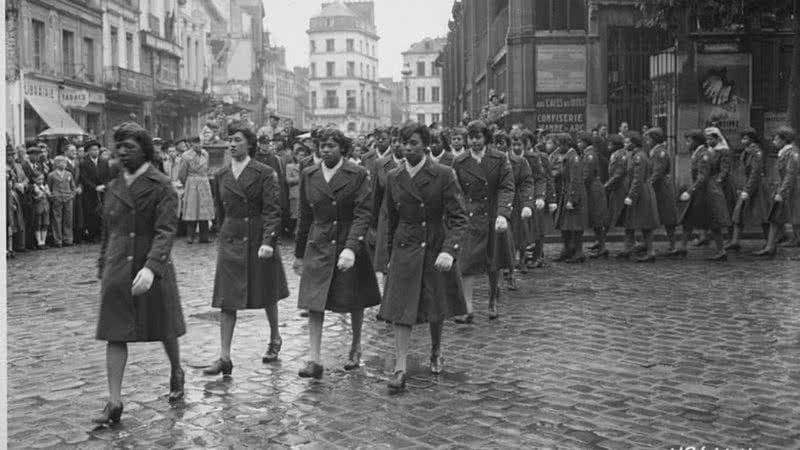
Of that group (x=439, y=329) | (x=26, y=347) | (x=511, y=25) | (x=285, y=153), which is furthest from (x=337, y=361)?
(x=511, y=25)

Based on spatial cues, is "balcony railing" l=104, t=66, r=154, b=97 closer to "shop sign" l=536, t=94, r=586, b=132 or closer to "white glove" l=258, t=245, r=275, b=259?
"shop sign" l=536, t=94, r=586, b=132

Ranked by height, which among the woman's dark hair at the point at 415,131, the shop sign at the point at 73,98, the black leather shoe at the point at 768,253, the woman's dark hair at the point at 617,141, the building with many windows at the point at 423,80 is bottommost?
the black leather shoe at the point at 768,253

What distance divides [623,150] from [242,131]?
29.6 ft

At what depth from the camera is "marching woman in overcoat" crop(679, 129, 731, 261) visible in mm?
14891

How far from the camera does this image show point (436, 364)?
Result: 772 cm

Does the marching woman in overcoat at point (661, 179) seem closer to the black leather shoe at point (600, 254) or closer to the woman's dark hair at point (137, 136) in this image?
the black leather shoe at point (600, 254)

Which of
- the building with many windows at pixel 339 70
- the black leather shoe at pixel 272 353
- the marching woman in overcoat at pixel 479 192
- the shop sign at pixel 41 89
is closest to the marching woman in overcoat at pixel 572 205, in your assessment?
the marching woman in overcoat at pixel 479 192

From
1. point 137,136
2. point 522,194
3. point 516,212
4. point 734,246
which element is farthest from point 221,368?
point 734,246

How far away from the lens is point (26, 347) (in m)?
8.91

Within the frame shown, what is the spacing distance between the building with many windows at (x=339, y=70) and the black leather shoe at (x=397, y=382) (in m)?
122

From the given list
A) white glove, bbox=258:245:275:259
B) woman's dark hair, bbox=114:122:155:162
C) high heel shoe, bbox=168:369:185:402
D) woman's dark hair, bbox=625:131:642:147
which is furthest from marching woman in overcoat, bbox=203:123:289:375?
woman's dark hair, bbox=625:131:642:147

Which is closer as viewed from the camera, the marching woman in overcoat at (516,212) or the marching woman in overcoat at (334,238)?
the marching woman in overcoat at (334,238)

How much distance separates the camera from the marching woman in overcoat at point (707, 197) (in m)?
14.9

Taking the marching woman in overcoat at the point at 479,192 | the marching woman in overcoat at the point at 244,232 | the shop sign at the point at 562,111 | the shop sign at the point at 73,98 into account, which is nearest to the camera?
the marching woman in overcoat at the point at 244,232
